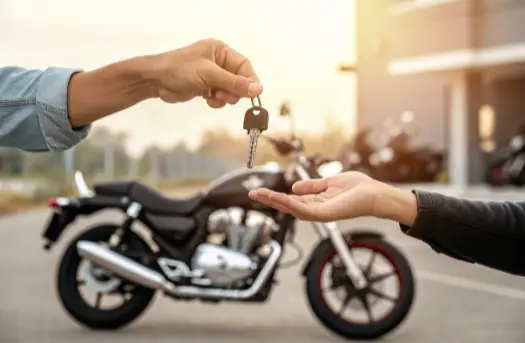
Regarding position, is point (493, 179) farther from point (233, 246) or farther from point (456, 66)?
point (233, 246)

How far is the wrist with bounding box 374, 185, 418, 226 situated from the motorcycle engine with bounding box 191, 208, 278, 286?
4.01 metres

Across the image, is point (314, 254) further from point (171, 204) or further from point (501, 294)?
point (501, 294)

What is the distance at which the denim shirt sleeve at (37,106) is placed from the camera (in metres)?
1.74

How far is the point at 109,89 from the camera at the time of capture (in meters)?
1.73

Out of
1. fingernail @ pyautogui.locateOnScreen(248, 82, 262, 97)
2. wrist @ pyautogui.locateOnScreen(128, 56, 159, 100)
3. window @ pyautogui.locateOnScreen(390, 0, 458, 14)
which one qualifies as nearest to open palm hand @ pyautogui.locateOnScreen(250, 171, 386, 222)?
fingernail @ pyautogui.locateOnScreen(248, 82, 262, 97)

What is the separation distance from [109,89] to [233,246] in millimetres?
3915

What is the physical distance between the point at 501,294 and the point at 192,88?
5.81 meters

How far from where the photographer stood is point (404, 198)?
5.07 feet

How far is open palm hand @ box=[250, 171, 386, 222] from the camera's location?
1484mm

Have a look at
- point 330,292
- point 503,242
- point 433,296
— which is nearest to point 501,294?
point 433,296

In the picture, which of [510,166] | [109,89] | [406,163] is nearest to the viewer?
[109,89]

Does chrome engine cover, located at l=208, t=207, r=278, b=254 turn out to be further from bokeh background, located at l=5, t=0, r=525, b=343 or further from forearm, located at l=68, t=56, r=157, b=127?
forearm, located at l=68, t=56, r=157, b=127

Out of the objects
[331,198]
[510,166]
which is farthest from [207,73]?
[510,166]

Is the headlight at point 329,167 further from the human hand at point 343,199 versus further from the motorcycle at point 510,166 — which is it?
the motorcycle at point 510,166
